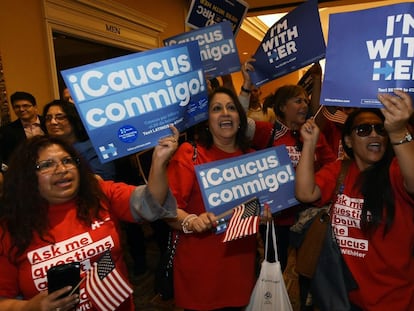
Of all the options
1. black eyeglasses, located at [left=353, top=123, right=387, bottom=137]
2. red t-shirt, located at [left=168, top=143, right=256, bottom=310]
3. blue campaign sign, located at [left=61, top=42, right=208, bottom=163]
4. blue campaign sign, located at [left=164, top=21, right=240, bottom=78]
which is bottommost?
red t-shirt, located at [left=168, top=143, right=256, bottom=310]

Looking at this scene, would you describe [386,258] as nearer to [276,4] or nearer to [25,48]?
[25,48]

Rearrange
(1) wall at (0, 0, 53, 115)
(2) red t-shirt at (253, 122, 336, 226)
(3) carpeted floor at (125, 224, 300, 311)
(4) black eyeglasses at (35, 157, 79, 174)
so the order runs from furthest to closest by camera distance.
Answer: (1) wall at (0, 0, 53, 115), (3) carpeted floor at (125, 224, 300, 311), (2) red t-shirt at (253, 122, 336, 226), (4) black eyeglasses at (35, 157, 79, 174)

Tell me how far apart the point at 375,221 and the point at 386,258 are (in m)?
0.16

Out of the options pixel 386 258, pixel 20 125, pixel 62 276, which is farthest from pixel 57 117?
pixel 386 258

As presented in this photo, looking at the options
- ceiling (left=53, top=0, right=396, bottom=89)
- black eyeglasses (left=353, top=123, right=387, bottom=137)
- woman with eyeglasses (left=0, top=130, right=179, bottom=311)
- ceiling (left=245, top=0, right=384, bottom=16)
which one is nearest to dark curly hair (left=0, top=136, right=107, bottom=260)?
woman with eyeglasses (left=0, top=130, right=179, bottom=311)

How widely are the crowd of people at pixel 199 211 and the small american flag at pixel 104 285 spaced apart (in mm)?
71

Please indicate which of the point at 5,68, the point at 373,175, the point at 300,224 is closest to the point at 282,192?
the point at 300,224

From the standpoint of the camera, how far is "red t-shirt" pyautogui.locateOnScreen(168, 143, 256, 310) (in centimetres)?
169

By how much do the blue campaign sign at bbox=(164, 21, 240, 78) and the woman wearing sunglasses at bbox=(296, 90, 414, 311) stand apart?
3.64ft

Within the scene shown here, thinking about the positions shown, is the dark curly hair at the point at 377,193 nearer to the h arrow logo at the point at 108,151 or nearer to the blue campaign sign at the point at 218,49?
the h arrow logo at the point at 108,151

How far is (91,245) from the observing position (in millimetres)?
1354

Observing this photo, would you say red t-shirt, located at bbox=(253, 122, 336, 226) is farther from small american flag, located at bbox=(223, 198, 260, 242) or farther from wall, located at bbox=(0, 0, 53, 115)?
wall, located at bbox=(0, 0, 53, 115)

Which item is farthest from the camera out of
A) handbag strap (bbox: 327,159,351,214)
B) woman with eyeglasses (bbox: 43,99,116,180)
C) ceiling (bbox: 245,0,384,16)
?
ceiling (bbox: 245,0,384,16)

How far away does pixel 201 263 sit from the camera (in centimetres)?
170
